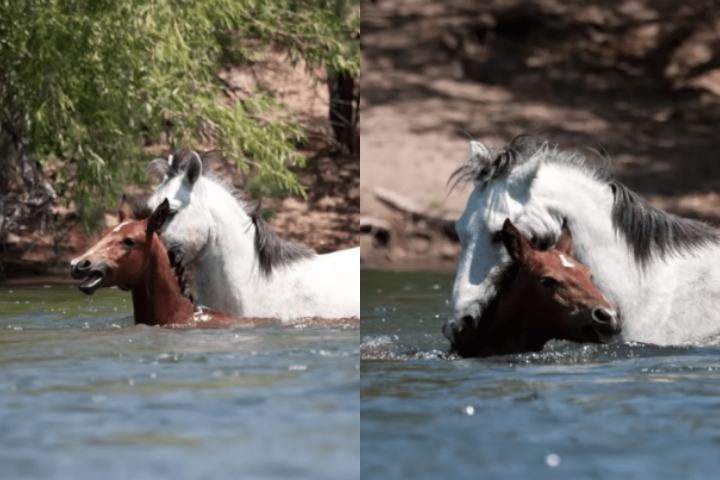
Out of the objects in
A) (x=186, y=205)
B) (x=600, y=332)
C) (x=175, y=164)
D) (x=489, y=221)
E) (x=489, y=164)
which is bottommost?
(x=600, y=332)

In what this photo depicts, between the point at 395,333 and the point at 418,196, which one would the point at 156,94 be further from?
the point at 395,333

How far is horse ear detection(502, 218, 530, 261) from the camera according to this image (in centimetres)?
682

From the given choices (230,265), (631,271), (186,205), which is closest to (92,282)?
(186,205)

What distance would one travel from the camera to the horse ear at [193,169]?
9000 mm

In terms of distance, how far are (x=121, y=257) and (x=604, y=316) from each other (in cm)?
294

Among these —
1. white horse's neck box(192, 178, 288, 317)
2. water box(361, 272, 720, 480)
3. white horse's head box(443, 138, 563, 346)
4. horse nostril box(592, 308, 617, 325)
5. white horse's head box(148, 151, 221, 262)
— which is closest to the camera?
water box(361, 272, 720, 480)

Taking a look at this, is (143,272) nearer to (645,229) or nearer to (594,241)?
(594,241)

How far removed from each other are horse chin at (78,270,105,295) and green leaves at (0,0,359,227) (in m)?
5.83

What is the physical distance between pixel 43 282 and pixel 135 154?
1.43 m

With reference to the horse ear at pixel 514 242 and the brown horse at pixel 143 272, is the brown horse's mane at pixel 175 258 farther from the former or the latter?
the horse ear at pixel 514 242

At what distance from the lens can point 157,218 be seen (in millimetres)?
8766

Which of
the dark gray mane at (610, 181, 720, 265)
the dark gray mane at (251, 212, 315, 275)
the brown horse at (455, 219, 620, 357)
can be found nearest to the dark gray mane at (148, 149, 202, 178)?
the dark gray mane at (251, 212, 315, 275)

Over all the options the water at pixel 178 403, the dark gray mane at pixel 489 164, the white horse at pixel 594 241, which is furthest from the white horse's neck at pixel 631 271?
the water at pixel 178 403

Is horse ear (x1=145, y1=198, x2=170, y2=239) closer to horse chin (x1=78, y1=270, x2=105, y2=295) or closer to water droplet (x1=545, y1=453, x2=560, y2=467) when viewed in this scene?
horse chin (x1=78, y1=270, x2=105, y2=295)
